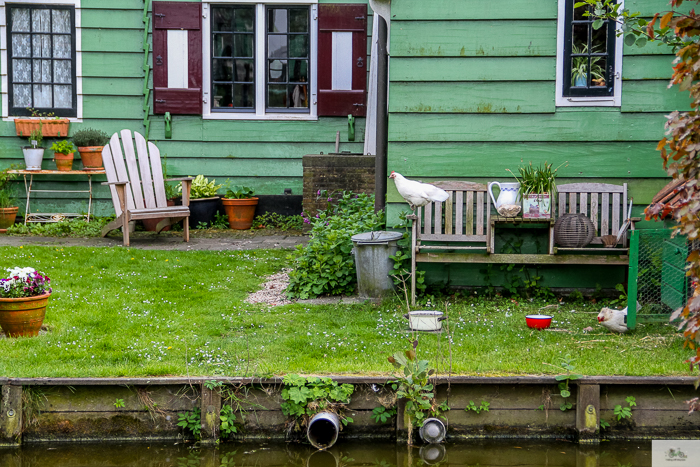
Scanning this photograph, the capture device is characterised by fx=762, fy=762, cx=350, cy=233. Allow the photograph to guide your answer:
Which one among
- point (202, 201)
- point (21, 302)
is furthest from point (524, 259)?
point (202, 201)

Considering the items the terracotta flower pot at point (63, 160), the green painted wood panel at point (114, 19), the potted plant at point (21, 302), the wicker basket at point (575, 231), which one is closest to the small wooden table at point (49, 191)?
the terracotta flower pot at point (63, 160)

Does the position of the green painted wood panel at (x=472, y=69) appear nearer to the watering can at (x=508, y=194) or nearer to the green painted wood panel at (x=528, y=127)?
A: the green painted wood panel at (x=528, y=127)

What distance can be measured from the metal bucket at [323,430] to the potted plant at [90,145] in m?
6.36

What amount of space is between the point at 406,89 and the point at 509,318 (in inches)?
78.2

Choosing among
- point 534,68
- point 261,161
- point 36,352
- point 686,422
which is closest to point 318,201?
point 261,161

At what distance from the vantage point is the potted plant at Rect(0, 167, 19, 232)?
8.93 m

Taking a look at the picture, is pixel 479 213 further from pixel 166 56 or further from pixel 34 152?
pixel 34 152

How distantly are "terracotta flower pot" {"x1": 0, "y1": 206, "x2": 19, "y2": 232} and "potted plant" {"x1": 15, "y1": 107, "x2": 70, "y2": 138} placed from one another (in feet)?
3.26

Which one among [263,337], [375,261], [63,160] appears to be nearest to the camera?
[263,337]

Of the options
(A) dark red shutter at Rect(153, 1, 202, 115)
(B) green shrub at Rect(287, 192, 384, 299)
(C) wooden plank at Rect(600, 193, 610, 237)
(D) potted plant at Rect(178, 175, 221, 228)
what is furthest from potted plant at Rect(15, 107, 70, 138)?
(C) wooden plank at Rect(600, 193, 610, 237)

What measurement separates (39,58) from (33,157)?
1287 millimetres

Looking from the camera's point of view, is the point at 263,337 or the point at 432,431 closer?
the point at 432,431

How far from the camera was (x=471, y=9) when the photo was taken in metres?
5.96

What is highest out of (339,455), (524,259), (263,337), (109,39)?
(109,39)
